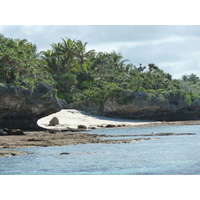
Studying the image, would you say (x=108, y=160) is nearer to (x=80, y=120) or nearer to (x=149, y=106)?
(x=80, y=120)

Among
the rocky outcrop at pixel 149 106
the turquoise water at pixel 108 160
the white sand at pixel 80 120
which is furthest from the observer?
the rocky outcrop at pixel 149 106

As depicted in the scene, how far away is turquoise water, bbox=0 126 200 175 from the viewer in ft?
58.7

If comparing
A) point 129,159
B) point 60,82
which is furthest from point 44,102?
point 60,82

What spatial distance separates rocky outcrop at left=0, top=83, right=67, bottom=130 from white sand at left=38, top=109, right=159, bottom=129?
6.39 metres

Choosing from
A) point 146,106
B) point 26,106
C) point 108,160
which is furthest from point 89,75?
point 108,160

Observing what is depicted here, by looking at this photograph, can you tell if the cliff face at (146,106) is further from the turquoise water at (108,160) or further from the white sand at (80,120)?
the turquoise water at (108,160)

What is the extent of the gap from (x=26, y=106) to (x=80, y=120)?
14848 mm

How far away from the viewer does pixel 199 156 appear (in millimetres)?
22016

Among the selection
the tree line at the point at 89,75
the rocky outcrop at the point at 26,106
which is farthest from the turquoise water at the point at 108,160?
the tree line at the point at 89,75

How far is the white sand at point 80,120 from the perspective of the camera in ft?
160

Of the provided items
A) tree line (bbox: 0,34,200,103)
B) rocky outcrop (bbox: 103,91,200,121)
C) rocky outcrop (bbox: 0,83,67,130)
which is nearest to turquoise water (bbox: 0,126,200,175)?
rocky outcrop (bbox: 0,83,67,130)

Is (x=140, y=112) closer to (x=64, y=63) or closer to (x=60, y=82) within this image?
(x=60, y=82)

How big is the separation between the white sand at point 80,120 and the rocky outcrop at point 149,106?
136 centimetres
